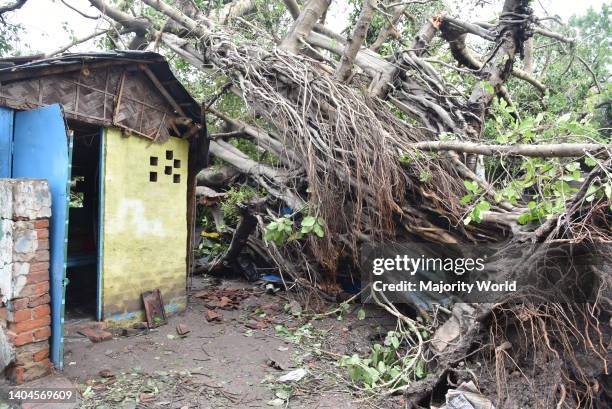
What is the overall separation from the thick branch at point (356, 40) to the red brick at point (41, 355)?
449cm

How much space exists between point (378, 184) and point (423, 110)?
1.88m

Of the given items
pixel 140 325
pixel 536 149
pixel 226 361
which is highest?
pixel 536 149

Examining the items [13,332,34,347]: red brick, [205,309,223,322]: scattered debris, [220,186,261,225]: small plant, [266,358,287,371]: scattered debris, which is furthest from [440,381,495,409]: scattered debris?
[220,186,261,225]: small plant

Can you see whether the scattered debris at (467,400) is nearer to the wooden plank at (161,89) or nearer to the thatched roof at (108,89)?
the thatched roof at (108,89)

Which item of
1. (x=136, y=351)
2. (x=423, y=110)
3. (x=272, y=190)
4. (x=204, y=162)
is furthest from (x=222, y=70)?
(x=136, y=351)

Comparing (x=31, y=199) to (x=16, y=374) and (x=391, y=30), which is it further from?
(x=391, y=30)

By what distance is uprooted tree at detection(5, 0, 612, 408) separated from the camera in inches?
115

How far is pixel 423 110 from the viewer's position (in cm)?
566

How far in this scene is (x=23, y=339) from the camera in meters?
3.34

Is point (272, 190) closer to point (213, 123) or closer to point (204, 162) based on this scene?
point (204, 162)

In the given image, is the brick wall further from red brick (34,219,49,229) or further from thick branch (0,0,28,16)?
thick branch (0,0,28,16)

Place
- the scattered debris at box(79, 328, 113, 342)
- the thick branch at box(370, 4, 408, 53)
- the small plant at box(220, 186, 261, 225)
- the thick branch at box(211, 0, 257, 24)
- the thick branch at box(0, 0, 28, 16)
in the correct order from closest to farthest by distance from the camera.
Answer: the scattered debris at box(79, 328, 113, 342), the thick branch at box(0, 0, 28, 16), the thick branch at box(370, 4, 408, 53), the small plant at box(220, 186, 261, 225), the thick branch at box(211, 0, 257, 24)

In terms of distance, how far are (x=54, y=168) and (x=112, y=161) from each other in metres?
0.91

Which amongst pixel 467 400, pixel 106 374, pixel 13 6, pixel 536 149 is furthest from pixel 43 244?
pixel 13 6
